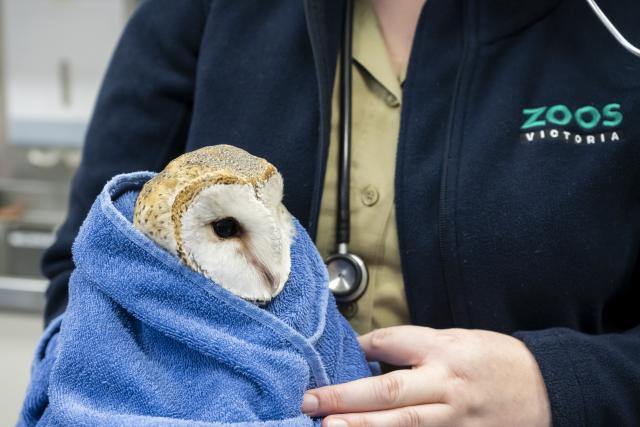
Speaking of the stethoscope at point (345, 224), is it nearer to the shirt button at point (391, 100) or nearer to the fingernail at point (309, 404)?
the shirt button at point (391, 100)

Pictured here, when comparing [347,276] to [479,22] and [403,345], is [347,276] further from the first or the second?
[479,22]

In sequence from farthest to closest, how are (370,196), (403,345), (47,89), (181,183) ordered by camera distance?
(47,89) → (370,196) → (403,345) → (181,183)

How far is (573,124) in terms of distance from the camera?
0.66 meters

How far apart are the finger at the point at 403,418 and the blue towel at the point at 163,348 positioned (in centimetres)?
4

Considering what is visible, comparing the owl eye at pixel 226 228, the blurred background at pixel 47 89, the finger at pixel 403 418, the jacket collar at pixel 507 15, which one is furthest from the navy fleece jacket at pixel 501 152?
the blurred background at pixel 47 89

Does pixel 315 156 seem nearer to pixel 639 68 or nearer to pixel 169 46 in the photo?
pixel 169 46

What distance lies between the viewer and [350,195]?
2.33 ft

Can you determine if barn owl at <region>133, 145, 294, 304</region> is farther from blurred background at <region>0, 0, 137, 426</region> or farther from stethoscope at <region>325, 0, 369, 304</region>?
blurred background at <region>0, 0, 137, 426</region>

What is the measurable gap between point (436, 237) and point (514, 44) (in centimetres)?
22

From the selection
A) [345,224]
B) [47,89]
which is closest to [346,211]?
[345,224]

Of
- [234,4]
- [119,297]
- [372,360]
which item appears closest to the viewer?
[119,297]

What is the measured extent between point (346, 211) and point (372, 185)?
0.15 ft

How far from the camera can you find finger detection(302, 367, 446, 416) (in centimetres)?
52

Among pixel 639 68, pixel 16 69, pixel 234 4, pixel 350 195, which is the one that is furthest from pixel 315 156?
pixel 16 69
